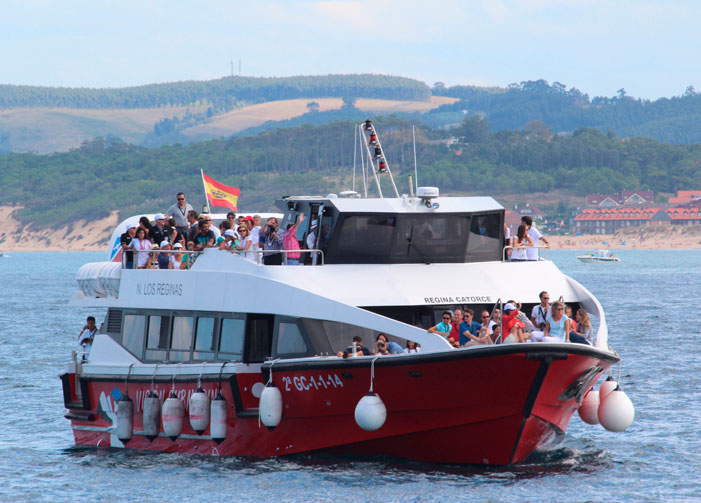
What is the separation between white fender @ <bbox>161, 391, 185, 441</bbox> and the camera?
63.4 ft

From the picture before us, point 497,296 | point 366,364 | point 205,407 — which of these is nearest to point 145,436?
point 205,407

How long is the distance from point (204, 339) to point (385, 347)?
13.1 ft

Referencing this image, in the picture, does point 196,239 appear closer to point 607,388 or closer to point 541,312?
point 541,312

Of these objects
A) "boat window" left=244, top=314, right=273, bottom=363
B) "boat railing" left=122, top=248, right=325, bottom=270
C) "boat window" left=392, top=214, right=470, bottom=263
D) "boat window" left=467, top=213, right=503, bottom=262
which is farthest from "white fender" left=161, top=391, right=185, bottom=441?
"boat window" left=467, top=213, right=503, bottom=262

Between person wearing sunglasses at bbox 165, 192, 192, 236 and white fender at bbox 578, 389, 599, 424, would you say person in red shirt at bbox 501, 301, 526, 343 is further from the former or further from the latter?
person wearing sunglasses at bbox 165, 192, 192, 236

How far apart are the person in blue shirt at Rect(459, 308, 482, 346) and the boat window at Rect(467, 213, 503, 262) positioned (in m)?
2.00

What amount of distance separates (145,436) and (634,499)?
882 centimetres

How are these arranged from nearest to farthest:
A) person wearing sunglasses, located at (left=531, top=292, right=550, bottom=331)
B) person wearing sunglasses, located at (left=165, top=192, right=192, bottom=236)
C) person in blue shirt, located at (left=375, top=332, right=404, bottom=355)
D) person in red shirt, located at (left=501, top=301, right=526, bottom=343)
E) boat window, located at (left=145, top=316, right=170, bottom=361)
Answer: person in red shirt, located at (left=501, top=301, right=526, bottom=343) → person in blue shirt, located at (left=375, top=332, right=404, bottom=355) → person wearing sunglasses, located at (left=531, top=292, right=550, bottom=331) → boat window, located at (left=145, top=316, right=170, bottom=361) → person wearing sunglasses, located at (left=165, top=192, right=192, bottom=236)

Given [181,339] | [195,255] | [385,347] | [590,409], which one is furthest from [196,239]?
[590,409]

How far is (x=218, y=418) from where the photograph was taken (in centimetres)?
1858

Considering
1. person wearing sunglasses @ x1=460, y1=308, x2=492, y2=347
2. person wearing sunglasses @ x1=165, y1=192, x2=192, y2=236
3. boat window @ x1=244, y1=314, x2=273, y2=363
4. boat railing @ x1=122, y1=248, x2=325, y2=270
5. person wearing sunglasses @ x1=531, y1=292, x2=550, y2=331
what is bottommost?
boat window @ x1=244, y1=314, x2=273, y2=363

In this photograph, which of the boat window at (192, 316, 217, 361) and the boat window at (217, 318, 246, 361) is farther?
the boat window at (192, 316, 217, 361)

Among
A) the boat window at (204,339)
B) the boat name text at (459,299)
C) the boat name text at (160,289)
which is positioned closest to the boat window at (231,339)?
the boat window at (204,339)

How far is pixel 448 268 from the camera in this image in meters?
19.0
